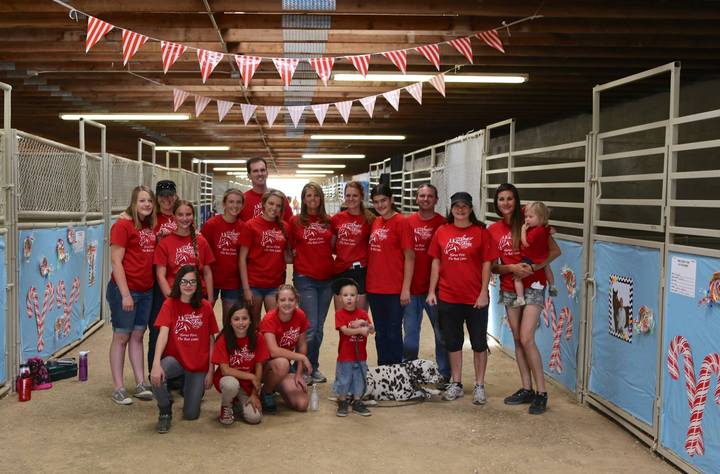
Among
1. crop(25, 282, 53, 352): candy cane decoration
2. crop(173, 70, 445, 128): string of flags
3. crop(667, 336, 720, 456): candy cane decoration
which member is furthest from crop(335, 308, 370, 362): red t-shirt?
crop(173, 70, 445, 128): string of flags

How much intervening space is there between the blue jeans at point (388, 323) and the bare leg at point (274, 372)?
789 millimetres

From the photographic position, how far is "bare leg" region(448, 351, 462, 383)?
4820mm

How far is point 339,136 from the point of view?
15977 millimetres

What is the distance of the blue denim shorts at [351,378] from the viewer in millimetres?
4516

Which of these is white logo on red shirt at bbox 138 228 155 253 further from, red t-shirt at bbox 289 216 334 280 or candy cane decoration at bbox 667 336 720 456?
candy cane decoration at bbox 667 336 720 456

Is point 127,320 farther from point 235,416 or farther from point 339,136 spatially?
point 339,136

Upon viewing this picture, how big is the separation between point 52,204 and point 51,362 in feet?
4.64

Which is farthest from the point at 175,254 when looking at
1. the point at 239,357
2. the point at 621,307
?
the point at 621,307

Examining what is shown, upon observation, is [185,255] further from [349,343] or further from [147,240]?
[349,343]

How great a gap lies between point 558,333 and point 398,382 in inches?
57.4

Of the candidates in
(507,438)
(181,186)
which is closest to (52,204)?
(507,438)

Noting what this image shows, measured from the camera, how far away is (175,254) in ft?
15.0

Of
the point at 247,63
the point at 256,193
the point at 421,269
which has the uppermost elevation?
the point at 247,63

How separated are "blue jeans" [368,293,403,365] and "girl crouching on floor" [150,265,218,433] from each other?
3.96 feet
